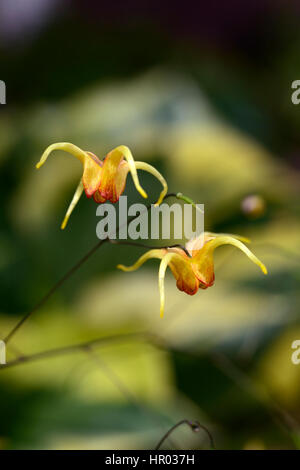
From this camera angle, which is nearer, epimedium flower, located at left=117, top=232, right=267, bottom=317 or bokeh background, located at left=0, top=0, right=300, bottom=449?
epimedium flower, located at left=117, top=232, right=267, bottom=317

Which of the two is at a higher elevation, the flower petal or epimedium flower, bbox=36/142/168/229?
epimedium flower, bbox=36/142/168/229

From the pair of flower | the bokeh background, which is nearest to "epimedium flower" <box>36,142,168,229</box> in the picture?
the pair of flower

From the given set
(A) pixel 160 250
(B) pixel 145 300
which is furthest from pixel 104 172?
(B) pixel 145 300

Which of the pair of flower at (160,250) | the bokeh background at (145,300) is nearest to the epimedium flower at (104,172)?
the pair of flower at (160,250)

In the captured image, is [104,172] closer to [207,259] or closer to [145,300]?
[207,259]

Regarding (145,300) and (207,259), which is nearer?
(207,259)

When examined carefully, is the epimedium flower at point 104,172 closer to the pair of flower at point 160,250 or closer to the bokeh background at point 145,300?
the pair of flower at point 160,250

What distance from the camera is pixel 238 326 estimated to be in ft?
2.15

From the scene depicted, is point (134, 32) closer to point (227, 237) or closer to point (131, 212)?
point (131, 212)

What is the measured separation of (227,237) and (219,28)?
6.02ft

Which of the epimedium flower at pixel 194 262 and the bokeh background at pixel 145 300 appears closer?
the epimedium flower at pixel 194 262

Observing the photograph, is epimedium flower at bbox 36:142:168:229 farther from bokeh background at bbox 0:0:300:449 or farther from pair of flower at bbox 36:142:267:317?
bokeh background at bbox 0:0:300:449

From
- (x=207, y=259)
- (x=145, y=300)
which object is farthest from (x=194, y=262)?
(x=145, y=300)

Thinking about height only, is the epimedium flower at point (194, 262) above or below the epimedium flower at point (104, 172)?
below
